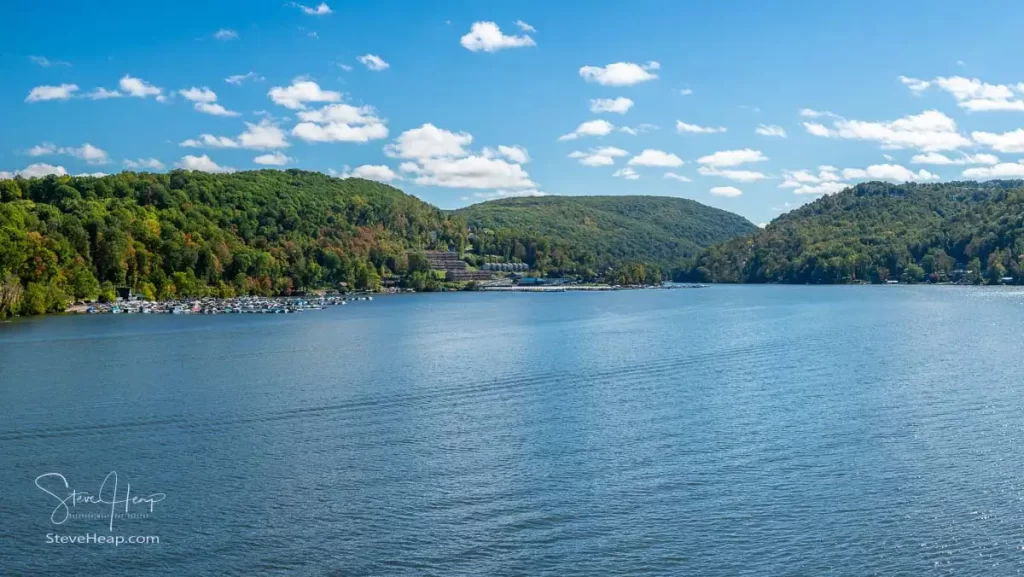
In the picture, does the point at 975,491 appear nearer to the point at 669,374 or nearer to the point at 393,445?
the point at 393,445

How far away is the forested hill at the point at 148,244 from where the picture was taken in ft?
355

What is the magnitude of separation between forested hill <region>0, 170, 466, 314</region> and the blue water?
196ft

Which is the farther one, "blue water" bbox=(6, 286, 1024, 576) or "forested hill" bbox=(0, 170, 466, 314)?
"forested hill" bbox=(0, 170, 466, 314)

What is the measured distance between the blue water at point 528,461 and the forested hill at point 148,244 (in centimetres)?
5973

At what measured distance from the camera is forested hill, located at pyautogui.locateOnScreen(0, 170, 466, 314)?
A: 108 m

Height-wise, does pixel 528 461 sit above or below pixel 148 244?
below

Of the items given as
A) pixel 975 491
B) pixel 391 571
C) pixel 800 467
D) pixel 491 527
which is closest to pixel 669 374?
pixel 800 467

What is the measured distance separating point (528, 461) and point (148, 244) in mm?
126894

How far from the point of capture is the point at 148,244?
457ft

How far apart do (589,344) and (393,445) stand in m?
36.0

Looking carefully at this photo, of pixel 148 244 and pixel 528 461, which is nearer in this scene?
pixel 528 461

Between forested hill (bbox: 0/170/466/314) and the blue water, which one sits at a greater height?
forested hill (bbox: 0/170/466/314)

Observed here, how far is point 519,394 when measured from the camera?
4022 centimetres

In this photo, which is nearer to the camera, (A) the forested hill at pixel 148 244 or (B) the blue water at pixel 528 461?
(B) the blue water at pixel 528 461
